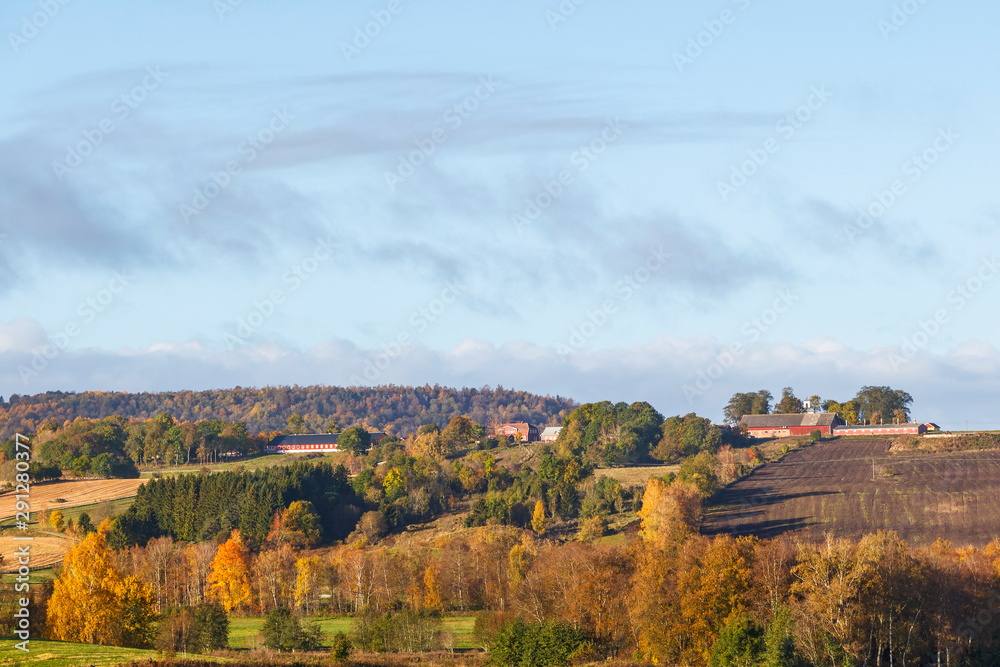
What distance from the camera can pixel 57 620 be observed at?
228 ft

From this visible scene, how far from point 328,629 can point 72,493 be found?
83747 millimetres

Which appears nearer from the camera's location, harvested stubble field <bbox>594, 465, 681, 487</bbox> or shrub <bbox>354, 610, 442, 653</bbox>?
shrub <bbox>354, 610, 442, 653</bbox>

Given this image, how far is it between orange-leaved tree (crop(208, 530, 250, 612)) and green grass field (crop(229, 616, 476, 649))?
779 cm

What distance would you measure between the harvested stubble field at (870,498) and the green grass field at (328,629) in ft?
144

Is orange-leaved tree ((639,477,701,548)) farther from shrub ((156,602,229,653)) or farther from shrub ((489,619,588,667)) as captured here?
shrub ((156,602,229,653))

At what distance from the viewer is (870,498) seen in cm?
13962

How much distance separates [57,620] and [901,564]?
60.8 meters

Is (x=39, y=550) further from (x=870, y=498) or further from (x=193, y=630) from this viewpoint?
(x=870, y=498)

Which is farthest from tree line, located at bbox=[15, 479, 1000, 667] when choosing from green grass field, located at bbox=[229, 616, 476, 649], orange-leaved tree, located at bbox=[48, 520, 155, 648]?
green grass field, located at bbox=[229, 616, 476, 649]

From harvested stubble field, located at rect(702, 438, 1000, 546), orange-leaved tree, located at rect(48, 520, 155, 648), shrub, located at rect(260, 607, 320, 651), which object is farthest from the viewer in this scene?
harvested stubble field, located at rect(702, 438, 1000, 546)

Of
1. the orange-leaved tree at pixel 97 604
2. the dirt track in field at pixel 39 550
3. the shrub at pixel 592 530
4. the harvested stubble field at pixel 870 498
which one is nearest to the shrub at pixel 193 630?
the orange-leaved tree at pixel 97 604

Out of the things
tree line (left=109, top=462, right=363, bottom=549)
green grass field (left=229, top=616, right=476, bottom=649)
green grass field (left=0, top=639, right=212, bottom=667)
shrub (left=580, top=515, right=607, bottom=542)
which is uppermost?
tree line (left=109, top=462, right=363, bottom=549)

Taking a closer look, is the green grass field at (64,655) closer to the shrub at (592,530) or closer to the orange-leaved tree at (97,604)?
the orange-leaved tree at (97,604)

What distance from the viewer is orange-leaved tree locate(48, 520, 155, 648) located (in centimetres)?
6950
